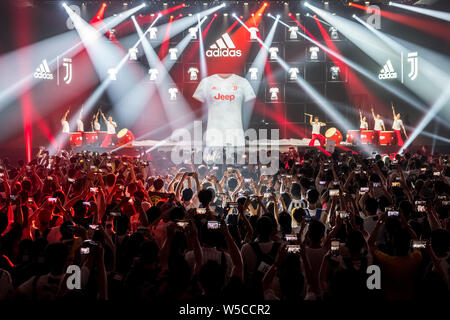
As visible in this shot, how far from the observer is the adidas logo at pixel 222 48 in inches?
717

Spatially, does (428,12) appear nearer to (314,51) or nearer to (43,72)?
(314,51)

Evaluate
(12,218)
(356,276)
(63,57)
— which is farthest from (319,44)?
(356,276)

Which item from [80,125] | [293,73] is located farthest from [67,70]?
[293,73]

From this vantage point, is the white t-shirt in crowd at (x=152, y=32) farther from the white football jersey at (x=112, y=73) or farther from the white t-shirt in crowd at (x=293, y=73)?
the white t-shirt in crowd at (x=293, y=73)

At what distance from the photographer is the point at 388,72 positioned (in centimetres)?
1722

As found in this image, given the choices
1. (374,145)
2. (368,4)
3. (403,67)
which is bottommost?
(374,145)

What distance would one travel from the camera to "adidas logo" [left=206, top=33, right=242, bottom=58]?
18203mm

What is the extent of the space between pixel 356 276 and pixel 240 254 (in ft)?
3.10

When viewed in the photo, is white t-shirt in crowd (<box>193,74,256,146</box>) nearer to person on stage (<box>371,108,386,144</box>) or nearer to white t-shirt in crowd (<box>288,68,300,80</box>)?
white t-shirt in crowd (<box>288,68,300,80</box>)

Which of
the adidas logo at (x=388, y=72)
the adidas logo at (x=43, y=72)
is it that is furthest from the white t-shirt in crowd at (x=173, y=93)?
the adidas logo at (x=388, y=72)

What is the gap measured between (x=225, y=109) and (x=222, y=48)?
147 inches

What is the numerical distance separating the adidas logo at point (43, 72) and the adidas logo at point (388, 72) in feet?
38.0
